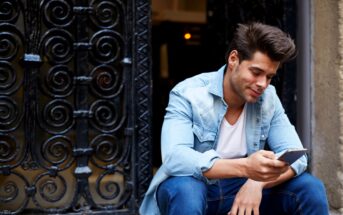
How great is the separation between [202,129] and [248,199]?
0.43m

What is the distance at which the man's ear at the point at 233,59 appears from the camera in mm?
2611

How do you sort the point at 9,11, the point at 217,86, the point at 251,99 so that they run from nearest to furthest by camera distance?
the point at 251,99, the point at 217,86, the point at 9,11

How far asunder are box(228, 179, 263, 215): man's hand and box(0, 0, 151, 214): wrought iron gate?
3.73ft

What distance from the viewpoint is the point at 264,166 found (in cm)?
226

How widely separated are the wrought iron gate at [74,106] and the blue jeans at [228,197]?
3.13 feet

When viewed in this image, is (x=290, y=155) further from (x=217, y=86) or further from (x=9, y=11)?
(x=9, y=11)

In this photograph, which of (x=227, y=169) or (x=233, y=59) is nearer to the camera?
(x=227, y=169)

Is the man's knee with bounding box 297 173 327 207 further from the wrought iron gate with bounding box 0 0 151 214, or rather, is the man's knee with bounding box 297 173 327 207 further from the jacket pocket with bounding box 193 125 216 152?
the wrought iron gate with bounding box 0 0 151 214

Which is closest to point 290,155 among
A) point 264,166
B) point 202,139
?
point 264,166

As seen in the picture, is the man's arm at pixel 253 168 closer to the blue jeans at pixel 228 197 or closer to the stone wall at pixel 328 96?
the blue jeans at pixel 228 197

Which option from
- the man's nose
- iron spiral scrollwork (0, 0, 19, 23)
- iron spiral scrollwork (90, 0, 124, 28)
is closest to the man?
the man's nose

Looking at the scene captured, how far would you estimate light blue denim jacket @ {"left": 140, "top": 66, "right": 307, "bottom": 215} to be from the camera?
8.01ft

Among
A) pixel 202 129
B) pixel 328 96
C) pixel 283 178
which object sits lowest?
pixel 283 178

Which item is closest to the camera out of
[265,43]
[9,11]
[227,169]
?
[227,169]
